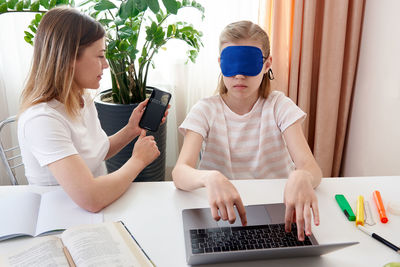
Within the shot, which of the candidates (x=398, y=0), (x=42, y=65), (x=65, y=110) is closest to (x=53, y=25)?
(x=42, y=65)

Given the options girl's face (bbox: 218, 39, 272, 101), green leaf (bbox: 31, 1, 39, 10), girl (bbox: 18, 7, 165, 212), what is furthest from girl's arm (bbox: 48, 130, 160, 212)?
→ green leaf (bbox: 31, 1, 39, 10)

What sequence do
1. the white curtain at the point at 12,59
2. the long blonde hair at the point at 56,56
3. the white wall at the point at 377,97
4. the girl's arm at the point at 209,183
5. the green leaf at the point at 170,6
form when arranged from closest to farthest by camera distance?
the girl's arm at the point at 209,183 < the long blonde hair at the point at 56,56 < the green leaf at the point at 170,6 < the white wall at the point at 377,97 < the white curtain at the point at 12,59

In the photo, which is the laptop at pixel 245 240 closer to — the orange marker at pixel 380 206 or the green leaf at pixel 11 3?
the orange marker at pixel 380 206

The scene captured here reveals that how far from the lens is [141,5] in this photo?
4.00ft

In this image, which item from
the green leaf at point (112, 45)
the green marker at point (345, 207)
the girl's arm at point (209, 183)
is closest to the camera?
the girl's arm at point (209, 183)

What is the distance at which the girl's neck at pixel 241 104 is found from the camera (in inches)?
52.2

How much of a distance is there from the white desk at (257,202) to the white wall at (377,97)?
2.08ft

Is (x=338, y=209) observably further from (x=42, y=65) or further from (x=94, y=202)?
(x=42, y=65)

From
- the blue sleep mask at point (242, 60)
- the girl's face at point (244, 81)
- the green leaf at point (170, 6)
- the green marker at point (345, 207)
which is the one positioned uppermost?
the green leaf at point (170, 6)

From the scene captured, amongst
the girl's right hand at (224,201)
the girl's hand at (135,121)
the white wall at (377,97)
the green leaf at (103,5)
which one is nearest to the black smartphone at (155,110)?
the girl's hand at (135,121)

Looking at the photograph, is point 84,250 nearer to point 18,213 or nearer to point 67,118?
point 18,213

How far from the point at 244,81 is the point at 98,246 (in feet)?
2.41

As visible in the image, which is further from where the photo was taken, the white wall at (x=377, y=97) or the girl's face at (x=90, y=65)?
the white wall at (x=377, y=97)

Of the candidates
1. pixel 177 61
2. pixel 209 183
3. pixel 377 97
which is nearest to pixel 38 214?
pixel 209 183
